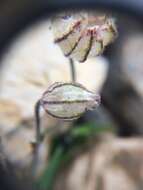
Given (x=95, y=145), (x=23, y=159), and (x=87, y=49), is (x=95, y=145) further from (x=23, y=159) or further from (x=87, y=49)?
(x=87, y=49)

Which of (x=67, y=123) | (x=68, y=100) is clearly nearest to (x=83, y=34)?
(x=68, y=100)

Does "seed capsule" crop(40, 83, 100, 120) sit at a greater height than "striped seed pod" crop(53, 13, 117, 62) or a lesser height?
lesser

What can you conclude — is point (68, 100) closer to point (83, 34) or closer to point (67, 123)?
point (83, 34)

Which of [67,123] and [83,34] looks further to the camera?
[67,123]

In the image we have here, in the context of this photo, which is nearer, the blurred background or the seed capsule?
Answer: the seed capsule
